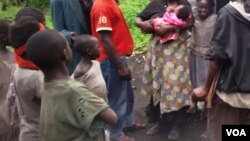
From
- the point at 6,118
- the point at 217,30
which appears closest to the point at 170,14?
the point at 217,30

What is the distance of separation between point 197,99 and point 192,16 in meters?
1.25

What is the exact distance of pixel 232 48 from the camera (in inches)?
125

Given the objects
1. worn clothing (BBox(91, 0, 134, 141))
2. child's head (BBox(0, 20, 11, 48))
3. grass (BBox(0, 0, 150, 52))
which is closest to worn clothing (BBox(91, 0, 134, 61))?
worn clothing (BBox(91, 0, 134, 141))

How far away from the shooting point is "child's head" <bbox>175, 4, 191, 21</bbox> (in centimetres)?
442

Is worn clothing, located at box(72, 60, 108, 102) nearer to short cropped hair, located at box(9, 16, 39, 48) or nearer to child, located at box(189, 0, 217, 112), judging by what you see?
short cropped hair, located at box(9, 16, 39, 48)

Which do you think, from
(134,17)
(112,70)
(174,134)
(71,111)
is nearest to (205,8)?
(112,70)

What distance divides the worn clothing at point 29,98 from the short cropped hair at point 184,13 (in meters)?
1.71

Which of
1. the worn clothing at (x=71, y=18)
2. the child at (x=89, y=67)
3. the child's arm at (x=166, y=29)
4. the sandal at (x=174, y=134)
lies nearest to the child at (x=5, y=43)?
the worn clothing at (x=71, y=18)

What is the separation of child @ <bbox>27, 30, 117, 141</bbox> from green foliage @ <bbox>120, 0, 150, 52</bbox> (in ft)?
17.1

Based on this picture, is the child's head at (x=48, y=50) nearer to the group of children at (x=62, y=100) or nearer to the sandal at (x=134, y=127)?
the group of children at (x=62, y=100)

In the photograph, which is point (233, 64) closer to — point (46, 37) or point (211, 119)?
point (211, 119)

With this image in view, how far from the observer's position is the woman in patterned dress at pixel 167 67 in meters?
4.63

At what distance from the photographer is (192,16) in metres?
4.60

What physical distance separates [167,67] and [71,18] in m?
1.07
